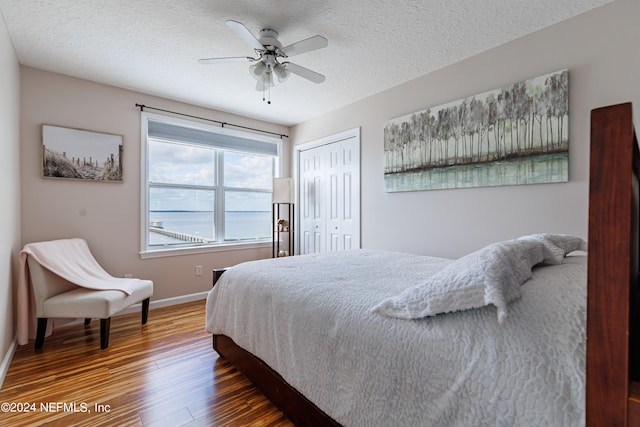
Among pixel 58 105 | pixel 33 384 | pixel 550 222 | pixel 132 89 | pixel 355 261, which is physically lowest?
pixel 33 384

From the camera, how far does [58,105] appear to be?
2.91m

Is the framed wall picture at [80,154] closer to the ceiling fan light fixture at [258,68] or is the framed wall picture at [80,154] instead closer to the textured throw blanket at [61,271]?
the textured throw blanket at [61,271]

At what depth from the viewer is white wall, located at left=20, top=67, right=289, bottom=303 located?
2.78 meters

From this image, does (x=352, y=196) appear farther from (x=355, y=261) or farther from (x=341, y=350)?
(x=341, y=350)

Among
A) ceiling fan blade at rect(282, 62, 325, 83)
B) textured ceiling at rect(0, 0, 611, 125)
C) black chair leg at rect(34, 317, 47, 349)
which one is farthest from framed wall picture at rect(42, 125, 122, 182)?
ceiling fan blade at rect(282, 62, 325, 83)

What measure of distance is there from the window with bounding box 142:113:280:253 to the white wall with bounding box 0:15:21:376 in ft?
3.45

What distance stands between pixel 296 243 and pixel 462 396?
3.91 m

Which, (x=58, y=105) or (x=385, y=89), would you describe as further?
(x=385, y=89)

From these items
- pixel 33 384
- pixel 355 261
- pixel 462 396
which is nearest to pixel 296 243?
pixel 355 261

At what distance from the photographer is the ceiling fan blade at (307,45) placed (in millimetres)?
1973

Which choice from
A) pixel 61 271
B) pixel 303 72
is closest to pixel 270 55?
pixel 303 72

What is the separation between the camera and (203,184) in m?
3.96

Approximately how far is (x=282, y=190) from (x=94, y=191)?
84.5 inches

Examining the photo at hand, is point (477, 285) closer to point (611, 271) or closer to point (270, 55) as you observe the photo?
point (611, 271)
